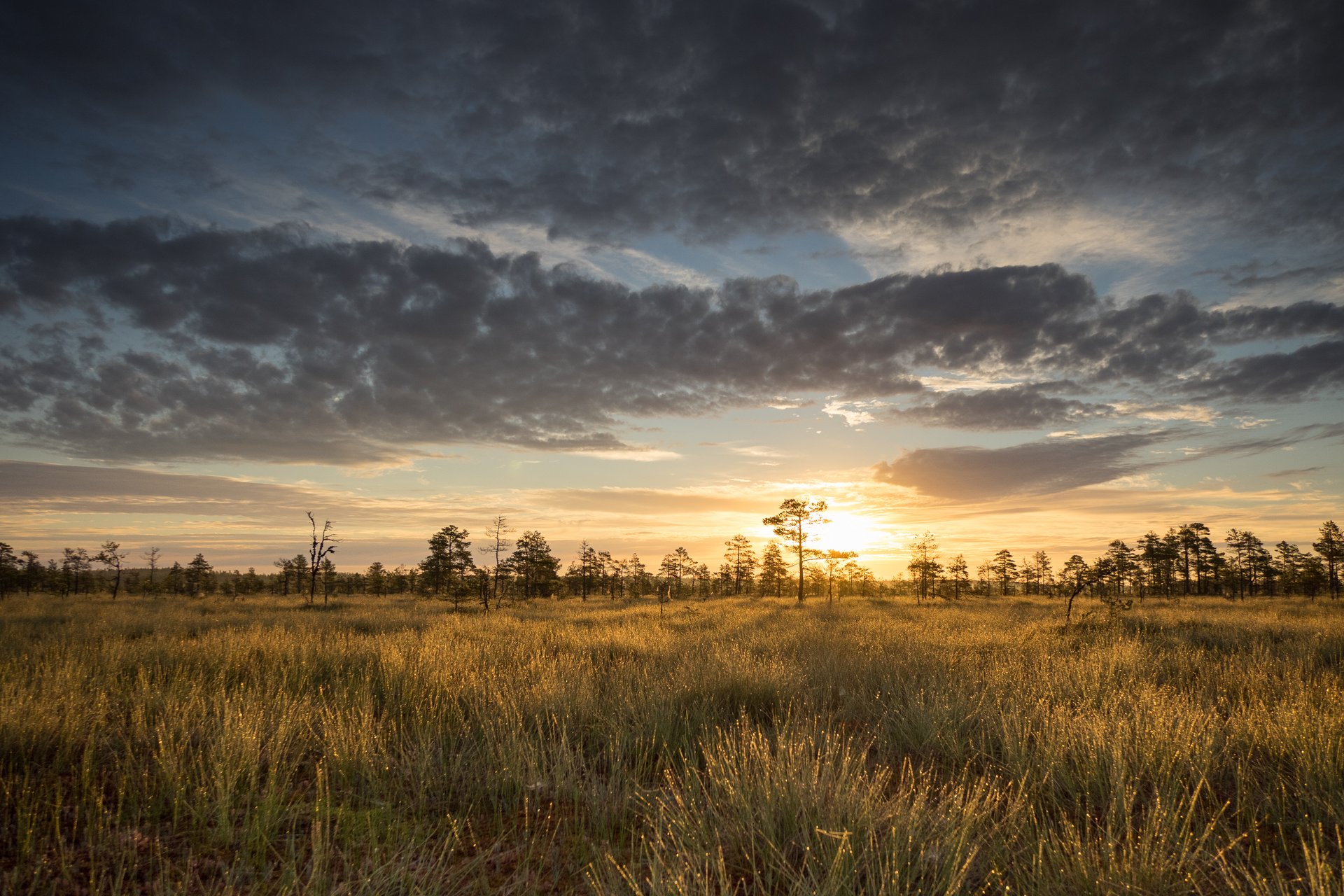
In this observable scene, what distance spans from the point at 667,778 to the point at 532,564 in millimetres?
49296

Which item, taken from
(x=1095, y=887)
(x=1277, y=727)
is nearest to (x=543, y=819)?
(x=1095, y=887)

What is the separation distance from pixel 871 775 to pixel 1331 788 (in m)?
3.43

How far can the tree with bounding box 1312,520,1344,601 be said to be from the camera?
4775 centimetres

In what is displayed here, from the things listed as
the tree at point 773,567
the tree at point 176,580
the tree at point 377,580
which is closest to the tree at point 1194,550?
the tree at point 773,567

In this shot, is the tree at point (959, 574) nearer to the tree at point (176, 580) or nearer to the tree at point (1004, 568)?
the tree at point (1004, 568)

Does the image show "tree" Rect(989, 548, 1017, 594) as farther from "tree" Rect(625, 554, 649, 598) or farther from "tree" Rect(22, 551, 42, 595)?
"tree" Rect(22, 551, 42, 595)

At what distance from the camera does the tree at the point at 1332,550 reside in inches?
1880

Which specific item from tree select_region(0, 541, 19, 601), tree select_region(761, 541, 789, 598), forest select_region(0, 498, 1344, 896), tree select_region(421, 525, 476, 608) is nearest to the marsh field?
forest select_region(0, 498, 1344, 896)

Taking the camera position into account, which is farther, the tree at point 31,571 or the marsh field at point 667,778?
the tree at point 31,571

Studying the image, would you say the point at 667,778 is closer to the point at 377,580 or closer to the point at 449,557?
the point at 449,557

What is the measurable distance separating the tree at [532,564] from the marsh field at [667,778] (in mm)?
41471

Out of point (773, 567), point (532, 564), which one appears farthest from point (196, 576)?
point (773, 567)

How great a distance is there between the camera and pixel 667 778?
→ 4.64 metres

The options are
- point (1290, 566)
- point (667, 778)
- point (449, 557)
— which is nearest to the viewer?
point (667, 778)
